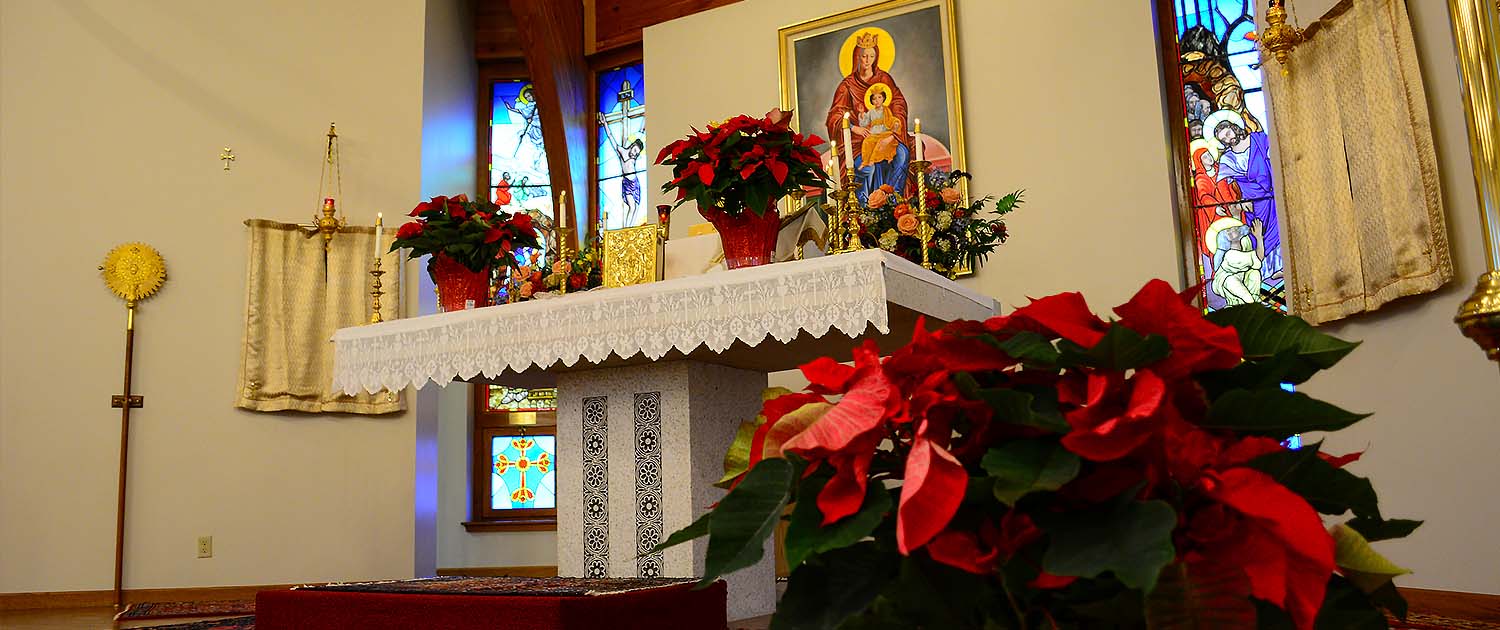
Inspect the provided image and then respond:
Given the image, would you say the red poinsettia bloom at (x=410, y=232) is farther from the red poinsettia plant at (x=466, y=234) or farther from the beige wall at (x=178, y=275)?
the beige wall at (x=178, y=275)

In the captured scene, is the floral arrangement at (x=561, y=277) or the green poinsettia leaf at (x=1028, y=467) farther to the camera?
the floral arrangement at (x=561, y=277)

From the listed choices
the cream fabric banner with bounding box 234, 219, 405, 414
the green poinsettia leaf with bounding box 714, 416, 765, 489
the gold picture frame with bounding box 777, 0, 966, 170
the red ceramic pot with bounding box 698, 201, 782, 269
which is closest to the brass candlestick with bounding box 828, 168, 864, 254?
the red ceramic pot with bounding box 698, 201, 782, 269

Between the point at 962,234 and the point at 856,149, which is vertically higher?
the point at 856,149

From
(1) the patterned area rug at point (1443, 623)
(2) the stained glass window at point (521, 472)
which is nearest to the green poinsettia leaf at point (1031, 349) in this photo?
(1) the patterned area rug at point (1443, 623)


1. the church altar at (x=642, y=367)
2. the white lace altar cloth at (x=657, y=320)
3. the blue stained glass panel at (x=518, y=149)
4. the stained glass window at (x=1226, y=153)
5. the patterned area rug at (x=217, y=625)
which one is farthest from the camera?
the blue stained glass panel at (x=518, y=149)

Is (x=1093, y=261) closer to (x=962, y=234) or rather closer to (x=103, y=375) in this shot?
(x=962, y=234)

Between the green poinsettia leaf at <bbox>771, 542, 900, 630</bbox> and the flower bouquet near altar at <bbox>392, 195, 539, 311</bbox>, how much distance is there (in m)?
3.46

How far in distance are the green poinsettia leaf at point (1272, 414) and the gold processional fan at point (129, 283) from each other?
6.80 m

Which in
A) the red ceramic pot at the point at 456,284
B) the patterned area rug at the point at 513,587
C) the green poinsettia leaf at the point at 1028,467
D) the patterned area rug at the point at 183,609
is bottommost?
the patterned area rug at the point at 183,609

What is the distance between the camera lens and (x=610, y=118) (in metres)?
8.11

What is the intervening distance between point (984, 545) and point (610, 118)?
7.90 metres

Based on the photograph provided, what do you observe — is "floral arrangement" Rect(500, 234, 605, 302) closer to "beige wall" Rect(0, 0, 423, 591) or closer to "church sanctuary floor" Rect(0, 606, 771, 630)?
"church sanctuary floor" Rect(0, 606, 771, 630)

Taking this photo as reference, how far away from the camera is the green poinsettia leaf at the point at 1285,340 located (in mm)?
469

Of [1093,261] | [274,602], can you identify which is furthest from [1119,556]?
[1093,261]
